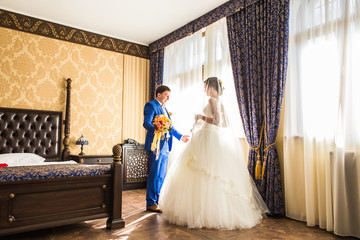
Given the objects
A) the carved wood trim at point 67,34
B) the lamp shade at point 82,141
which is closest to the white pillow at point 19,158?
the lamp shade at point 82,141

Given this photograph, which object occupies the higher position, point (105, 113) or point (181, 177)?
point (105, 113)

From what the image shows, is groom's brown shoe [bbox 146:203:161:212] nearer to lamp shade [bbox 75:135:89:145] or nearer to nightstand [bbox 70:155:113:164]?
nightstand [bbox 70:155:113:164]

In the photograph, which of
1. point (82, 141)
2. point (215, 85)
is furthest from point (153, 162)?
point (82, 141)

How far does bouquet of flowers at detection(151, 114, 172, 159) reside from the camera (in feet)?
12.3

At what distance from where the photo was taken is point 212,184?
304 cm

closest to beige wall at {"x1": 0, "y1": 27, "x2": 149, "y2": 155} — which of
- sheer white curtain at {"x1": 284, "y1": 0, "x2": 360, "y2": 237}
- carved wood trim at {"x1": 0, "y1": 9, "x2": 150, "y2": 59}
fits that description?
carved wood trim at {"x1": 0, "y1": 9, "x2": 150, "y2": 59}

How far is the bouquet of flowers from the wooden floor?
3.13 ft

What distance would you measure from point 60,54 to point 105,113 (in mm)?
1486

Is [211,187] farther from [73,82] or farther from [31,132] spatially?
[73,82]

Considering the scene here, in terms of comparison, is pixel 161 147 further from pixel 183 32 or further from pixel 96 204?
pixel 183 32

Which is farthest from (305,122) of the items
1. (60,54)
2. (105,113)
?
(60,54)

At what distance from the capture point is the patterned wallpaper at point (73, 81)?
505 cm

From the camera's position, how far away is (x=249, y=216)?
3029 millimetres

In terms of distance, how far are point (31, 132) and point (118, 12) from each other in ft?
8.81
